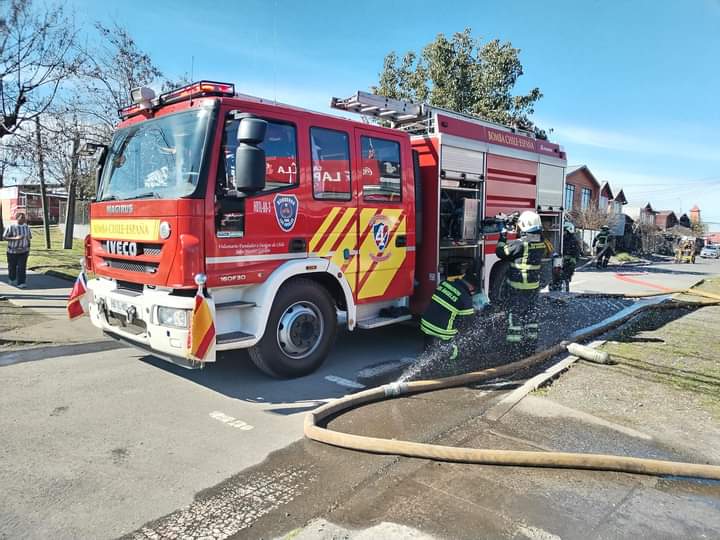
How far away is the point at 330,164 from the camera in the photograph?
5.17 meters

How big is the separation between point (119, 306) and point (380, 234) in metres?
2.74

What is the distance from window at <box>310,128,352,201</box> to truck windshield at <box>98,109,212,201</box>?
1.14m

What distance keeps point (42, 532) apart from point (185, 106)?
3439 millimetres

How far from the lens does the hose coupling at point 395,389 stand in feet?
14.6

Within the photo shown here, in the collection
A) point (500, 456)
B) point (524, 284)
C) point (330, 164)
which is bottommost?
point (500, 456)

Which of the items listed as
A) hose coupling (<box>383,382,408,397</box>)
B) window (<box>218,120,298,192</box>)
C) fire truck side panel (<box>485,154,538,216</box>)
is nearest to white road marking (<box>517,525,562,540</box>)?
hose coupling (<box>383,382,408,397</box>)

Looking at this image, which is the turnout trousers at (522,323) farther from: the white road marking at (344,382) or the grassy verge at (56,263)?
the grassy verge at (56,263)

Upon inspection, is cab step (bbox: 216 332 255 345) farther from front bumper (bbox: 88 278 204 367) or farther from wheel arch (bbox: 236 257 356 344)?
front bumper (bbox: 88 278 204 367)

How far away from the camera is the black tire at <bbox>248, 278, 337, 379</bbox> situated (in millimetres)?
4781

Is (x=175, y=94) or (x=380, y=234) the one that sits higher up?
(x=175, y=94)

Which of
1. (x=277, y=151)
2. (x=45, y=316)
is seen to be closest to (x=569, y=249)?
(x=277, y=151)

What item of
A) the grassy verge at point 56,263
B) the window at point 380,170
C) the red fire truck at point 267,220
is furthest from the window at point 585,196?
the window at point 380,170

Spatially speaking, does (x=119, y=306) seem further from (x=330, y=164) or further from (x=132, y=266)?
(x=330, y=164)

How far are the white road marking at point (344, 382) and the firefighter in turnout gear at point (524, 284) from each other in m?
1.95
